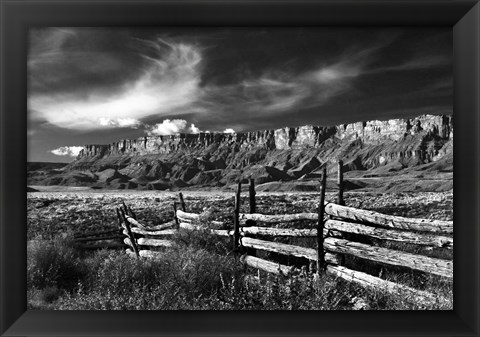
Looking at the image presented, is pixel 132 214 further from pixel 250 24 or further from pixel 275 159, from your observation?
pixel 250 24

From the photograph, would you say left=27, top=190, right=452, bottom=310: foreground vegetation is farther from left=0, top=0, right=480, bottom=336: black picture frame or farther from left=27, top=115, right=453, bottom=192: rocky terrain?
left=27, top=115, right=453, bottom=192: rocky terrain

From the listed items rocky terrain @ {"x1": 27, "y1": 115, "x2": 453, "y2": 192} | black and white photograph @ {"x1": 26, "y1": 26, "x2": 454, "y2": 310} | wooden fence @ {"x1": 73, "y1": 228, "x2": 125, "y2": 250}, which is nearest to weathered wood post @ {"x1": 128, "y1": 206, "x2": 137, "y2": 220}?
wooden fence @ {"x1": 73, "y1": 228, "x2": 125, "y2": 250}

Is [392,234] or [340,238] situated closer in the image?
[392,234]

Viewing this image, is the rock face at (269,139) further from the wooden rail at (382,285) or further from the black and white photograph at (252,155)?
the wooden rail at (382,285)

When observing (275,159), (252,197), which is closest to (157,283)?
(252,197)

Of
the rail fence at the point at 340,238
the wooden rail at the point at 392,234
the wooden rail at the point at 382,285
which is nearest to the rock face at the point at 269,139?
the rail fence at the point at 340,238

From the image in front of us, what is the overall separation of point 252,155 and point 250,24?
1694mm

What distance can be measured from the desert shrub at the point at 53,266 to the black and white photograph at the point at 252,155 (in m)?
0.02

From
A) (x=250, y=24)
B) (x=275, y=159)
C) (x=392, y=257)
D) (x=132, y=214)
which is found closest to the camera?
(x=250, y=24)

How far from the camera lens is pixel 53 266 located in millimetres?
4051

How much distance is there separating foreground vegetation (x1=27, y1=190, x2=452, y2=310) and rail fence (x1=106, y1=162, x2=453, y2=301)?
14 cm

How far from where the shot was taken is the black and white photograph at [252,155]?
3.13 meters
